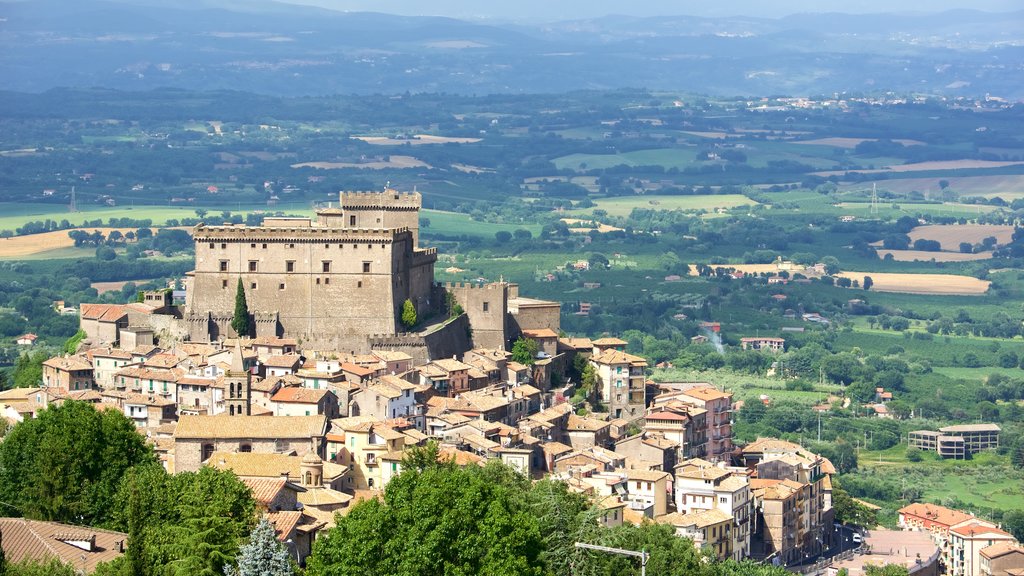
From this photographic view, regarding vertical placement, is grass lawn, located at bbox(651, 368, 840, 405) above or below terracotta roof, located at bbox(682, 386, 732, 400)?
below

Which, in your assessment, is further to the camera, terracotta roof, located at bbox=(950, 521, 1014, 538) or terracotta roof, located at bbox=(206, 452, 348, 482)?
terracotta roof, located at bbox=(950, 521, 1014, 538)

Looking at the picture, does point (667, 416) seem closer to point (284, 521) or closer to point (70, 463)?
point (70, 463)

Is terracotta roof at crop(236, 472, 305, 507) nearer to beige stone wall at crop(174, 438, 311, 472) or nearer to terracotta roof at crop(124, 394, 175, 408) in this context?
beige stone wall at crop(174, 438, 311, 472)

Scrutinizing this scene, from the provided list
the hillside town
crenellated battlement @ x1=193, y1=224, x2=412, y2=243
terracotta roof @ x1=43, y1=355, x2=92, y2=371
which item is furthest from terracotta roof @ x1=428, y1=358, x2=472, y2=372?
terracotta roof @ x1=43, y1=355, x2=92, y2=371

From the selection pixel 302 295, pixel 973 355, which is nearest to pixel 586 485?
pixel 302 295

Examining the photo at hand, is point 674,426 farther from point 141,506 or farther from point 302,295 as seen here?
point 141,506

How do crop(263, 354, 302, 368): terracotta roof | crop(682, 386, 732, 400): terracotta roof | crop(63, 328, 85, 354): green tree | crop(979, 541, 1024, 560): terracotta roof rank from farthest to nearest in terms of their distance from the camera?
A: crop(63, 328, 85, 354): green tree → crop(682, 386, 732, 400): terracotta roof → crop(979, 541, 1024, 560): terracotta roof → crop(263, 354, 302, 368): terracotta roof

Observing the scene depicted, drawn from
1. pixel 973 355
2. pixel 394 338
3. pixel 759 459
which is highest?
pixel 394 338

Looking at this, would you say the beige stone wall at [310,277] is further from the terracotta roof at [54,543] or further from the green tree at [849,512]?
the terracotta roof at [54,543]

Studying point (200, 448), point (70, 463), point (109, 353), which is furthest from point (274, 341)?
point (70, 463)
